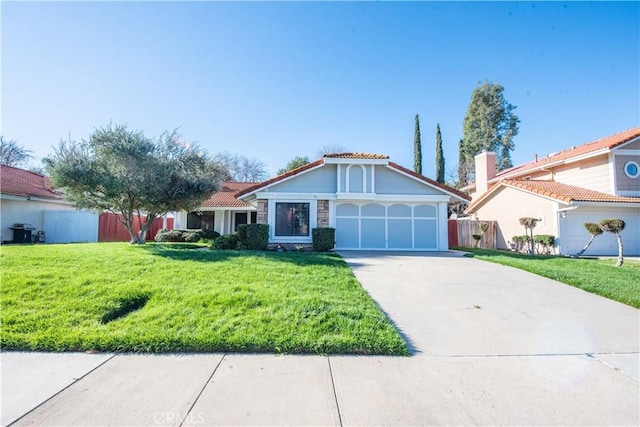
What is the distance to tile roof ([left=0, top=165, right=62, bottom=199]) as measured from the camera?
15062 millimetres

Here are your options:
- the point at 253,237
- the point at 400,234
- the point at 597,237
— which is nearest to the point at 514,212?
the point at 597,237

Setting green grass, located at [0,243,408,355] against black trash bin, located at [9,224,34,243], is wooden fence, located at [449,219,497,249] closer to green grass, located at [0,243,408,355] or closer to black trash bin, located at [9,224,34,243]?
green grass, located at [0,243,408,355]

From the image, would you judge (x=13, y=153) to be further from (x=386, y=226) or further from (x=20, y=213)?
(x=386, y=226)

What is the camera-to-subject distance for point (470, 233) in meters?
18.5

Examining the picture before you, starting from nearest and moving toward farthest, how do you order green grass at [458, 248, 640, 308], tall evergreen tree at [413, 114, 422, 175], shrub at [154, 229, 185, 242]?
green grass at [458, 248, 640, 308] < shrub at [154, 229, 185, 242] < tall evergreen tree at [413, 114, 422, 175]

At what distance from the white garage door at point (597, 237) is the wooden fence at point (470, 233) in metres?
3.95

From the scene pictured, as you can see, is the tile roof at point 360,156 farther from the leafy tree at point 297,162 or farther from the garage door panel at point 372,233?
the leafy tree at point 297,162

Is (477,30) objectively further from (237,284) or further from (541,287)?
(237,284)

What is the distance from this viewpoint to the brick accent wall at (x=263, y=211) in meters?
13.5

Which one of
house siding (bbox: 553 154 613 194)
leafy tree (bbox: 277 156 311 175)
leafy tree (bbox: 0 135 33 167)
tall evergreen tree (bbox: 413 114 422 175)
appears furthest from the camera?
tall evergreen tree (bbox: 413 114 422 175)

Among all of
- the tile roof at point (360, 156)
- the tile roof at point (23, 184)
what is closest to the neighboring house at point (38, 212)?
the tile roof at point (23, 184)

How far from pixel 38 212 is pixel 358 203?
57.5 ft

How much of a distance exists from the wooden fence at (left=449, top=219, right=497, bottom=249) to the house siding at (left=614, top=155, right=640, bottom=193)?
18.9 feet

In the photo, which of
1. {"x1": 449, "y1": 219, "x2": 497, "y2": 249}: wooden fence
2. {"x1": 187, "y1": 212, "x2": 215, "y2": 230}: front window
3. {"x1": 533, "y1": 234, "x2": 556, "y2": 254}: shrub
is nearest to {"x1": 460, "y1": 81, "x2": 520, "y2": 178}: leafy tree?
{"x1": 449, "y1": 219, "x2": 497, "y2": 249}: wooden fence
